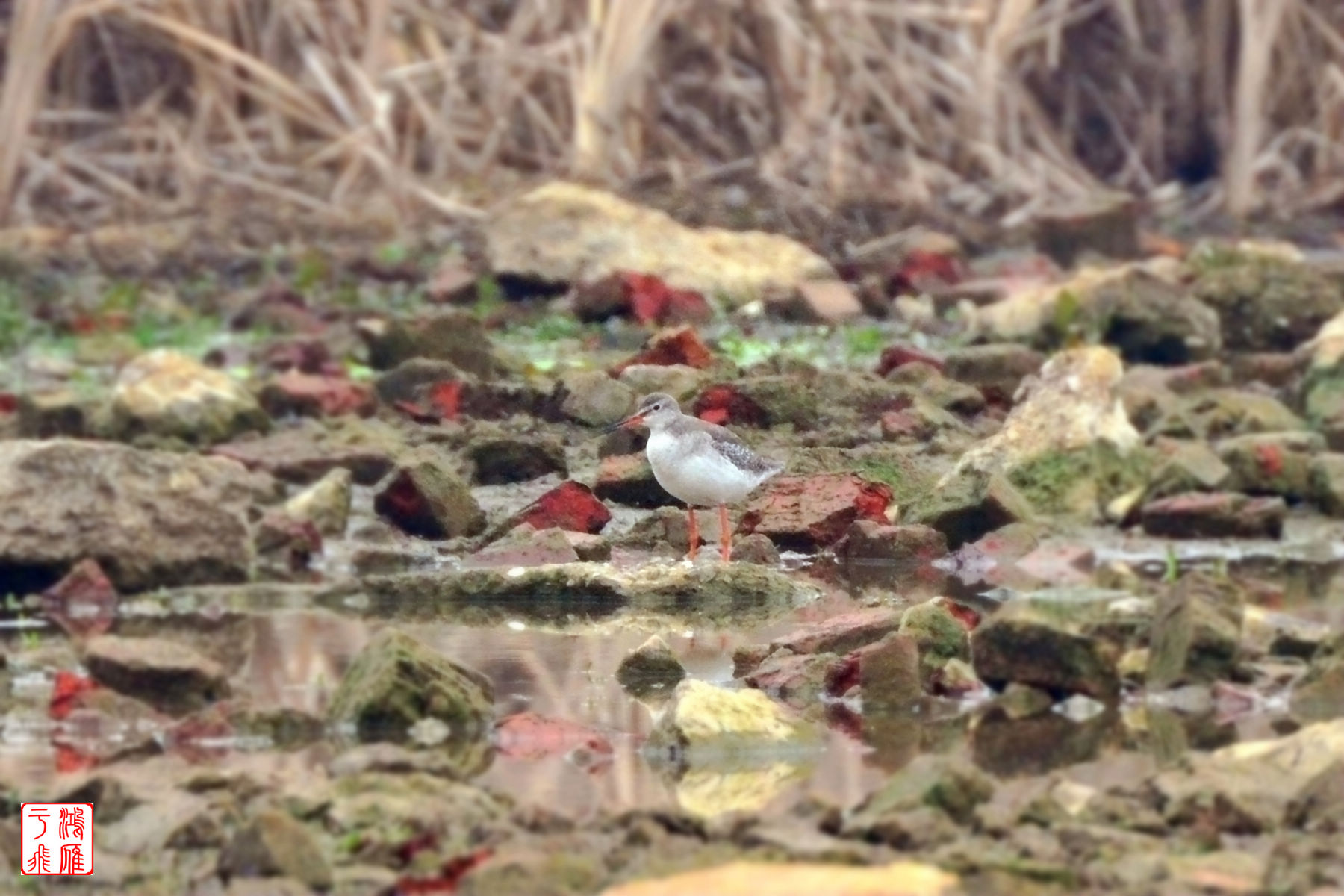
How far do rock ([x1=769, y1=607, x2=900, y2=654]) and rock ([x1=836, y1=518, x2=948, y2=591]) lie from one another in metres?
0.72

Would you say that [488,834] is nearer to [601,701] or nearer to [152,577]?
[601,701]

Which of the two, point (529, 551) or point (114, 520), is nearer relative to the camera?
point (529, 551)

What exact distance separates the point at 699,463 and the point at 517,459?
0.67 meters

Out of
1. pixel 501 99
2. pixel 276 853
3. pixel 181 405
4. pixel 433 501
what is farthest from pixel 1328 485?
pixel 501 99

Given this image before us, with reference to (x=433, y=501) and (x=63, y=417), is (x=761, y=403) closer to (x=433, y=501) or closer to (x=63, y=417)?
(x=433, y=501)

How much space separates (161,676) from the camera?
547cm

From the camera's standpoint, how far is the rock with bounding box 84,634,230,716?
215 inches

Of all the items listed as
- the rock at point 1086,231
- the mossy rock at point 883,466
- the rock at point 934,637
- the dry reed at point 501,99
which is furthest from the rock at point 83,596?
the rock at point 1086,231

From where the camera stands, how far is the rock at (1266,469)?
821 centimetres

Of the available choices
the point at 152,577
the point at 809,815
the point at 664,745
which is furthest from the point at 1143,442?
the point at 809,815

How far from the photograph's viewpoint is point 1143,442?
8633 mm

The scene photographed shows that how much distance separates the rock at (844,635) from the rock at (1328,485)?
274 centimetres

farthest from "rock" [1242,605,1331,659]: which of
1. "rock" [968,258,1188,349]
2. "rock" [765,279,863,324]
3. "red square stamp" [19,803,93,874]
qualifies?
"rock" [968,258,1188,349]

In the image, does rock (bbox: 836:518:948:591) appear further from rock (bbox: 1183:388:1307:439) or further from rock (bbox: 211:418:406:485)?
rock (bbox: 1183:388:1307:439)
